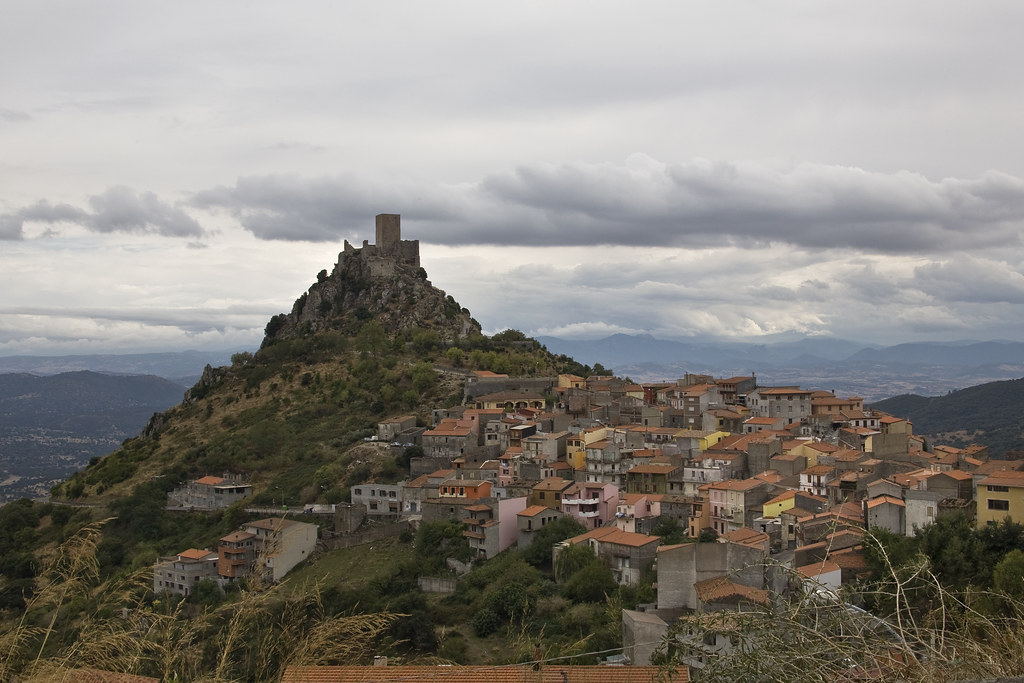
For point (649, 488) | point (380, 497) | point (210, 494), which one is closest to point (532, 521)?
point (649, 488)

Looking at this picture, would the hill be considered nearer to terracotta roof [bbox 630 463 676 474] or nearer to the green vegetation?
terracotta roof [bbox 630 463 676 474]

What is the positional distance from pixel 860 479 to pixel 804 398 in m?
14.2

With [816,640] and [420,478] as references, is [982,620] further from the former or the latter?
[420,478]

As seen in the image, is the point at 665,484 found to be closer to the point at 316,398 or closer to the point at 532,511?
the point at 532,511

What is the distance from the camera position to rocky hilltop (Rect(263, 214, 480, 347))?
6494 cm

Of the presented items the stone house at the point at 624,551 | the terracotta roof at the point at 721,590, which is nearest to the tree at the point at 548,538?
the stone house at the point at 624,551

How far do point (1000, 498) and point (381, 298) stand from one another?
47.8 meters

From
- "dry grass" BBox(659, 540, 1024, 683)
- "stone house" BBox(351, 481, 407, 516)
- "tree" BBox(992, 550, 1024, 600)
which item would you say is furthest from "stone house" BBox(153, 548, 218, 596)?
"dry grass" BBox(659, 540, 1024, 683)

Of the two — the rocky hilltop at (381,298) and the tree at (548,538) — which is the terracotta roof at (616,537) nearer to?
the tree at (548,538)

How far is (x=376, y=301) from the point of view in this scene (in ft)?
217

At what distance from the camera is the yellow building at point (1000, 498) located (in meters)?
24.4

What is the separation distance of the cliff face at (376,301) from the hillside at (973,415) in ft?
126

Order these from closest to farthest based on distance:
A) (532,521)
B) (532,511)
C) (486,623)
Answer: (486,623), (532,521), (532,511)

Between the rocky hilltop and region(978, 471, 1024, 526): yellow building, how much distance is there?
4106 cm
